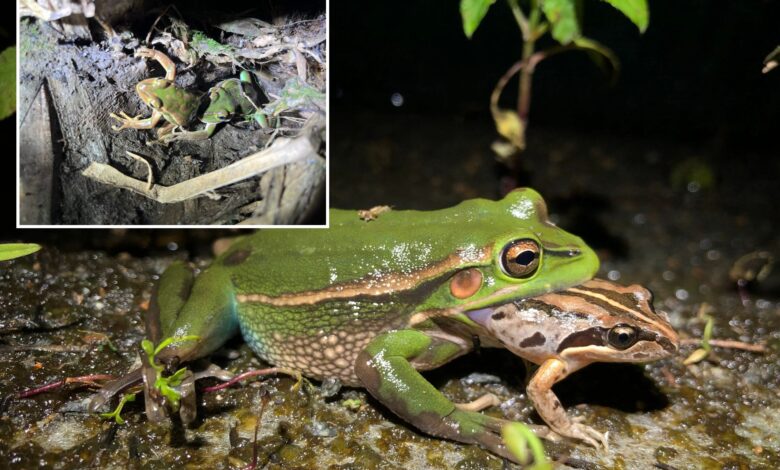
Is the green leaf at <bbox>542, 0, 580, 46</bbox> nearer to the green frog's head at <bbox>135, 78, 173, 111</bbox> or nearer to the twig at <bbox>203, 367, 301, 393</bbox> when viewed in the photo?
the green frog's head at <bbox>135, 78, 173, 111</bbox>

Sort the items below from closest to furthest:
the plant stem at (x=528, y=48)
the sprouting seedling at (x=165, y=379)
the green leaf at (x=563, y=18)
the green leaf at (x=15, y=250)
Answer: the sprouting seedling at (x=165, y=379), the green leaf at (x=15, y=250), the green leaf at (x=563, y=18), the plant stem at (x=528, y=48)

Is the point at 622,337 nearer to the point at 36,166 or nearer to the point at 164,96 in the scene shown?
the point at 164,96

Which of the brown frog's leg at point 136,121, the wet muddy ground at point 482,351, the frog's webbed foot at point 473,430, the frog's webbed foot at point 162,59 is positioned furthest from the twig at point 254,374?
the frog's webbed foot at point 162,59

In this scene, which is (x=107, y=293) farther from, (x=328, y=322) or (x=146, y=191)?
(x=328, y=322)

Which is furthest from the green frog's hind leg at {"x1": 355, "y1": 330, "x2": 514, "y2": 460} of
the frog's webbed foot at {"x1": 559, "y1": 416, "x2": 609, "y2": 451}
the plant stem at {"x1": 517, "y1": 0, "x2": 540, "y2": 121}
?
the plant stem at {"x1": 517, "y1": 0, "x2": 540, "y2": 121}

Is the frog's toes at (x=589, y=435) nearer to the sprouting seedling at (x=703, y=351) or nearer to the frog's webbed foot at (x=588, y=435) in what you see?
the frog's webbed foot at (x=588, y=435)

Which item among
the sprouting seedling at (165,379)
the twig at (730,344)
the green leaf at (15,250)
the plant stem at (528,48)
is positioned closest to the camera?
the sprouting seedling at (165,379)

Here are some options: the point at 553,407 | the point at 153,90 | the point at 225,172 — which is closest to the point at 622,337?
the point at 553,407
